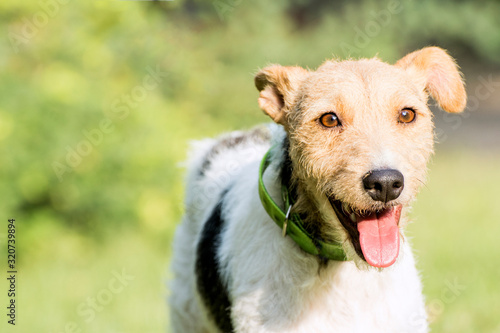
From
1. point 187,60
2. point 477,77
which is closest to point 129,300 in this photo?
point 187,60

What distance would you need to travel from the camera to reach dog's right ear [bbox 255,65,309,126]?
366 centimetres

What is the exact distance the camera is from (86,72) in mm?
9453

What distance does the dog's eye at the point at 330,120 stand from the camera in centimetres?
330

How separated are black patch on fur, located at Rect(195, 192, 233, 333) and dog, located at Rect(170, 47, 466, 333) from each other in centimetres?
2

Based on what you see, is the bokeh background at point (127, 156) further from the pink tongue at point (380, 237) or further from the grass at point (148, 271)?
the pink tongue at point (380, 237)

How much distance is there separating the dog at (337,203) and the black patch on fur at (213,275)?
2 centimetres

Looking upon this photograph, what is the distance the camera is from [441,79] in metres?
3.78
